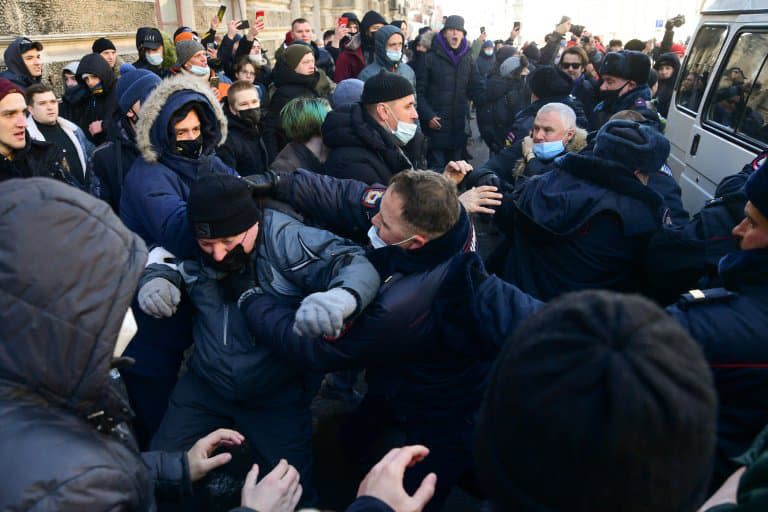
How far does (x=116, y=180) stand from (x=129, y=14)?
5.20 meters

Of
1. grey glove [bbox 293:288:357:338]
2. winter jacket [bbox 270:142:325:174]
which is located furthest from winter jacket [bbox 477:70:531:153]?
grey glove [bbox 293:288:357:338]

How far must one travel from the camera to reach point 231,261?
6.70 ft

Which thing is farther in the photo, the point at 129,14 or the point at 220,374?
the point at 129,14

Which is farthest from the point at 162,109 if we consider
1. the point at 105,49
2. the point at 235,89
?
the point at 105,49

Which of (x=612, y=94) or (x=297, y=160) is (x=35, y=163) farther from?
(x=612, y=94)

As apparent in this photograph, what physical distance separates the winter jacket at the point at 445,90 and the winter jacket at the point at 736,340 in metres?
4.88

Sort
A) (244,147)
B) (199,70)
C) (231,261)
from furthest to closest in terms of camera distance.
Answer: (199,70) < (244,147) < (231,261)

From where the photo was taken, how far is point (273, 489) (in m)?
1.45

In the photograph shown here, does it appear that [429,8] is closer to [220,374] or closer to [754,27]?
[754,27]

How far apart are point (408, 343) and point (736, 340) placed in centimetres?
95

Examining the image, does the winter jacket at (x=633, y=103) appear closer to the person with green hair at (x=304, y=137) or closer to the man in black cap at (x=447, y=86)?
the man in black cap at (x=447, y=86)

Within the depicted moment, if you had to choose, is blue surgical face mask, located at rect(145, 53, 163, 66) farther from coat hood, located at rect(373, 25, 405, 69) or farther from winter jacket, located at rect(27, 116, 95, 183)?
coat hood, located at rect(373, 25, 405, 69)

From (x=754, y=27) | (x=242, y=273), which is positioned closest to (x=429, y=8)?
(x=754, y=27)

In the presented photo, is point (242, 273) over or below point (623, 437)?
below
